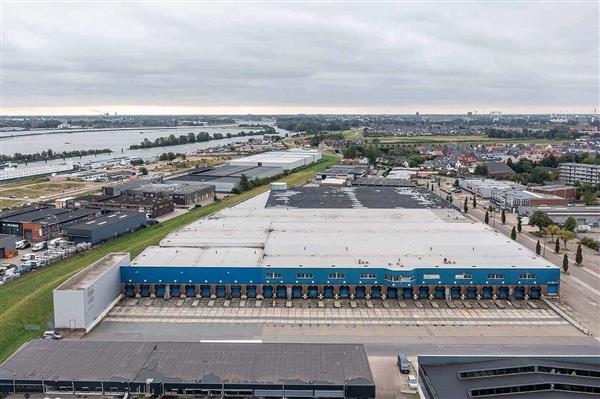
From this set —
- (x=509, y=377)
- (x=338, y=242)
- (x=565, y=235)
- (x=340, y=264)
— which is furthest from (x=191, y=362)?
(x=565, y=235)

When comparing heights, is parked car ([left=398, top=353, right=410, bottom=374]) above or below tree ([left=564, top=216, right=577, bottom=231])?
below

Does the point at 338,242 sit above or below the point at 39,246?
above

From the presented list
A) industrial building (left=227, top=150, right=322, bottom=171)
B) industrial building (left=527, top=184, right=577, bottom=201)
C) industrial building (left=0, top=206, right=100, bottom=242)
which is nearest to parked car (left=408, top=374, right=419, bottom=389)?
industrial building (left=0, top=206, right=100, bottom=242)

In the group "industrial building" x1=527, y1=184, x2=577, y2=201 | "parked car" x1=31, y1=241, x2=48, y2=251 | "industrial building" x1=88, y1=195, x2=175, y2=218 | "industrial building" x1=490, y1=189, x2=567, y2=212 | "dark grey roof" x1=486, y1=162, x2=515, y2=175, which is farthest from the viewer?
"dark grey roof" x1=486, y1=162, x2=515, y2=175

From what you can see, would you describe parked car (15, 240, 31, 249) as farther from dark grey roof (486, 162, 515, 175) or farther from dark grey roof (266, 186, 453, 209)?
dark grey roof (486, 162, 515, 175)

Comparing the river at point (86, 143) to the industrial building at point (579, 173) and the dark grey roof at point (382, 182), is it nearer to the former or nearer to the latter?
the dark grey roof at point (382, 182)

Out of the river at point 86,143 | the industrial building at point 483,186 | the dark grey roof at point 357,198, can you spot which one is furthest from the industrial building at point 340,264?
the river at point 86,143

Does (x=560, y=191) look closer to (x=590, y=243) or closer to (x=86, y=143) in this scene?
(x=590, y=243)

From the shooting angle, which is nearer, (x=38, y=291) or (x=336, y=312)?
(x=336, y=312)
